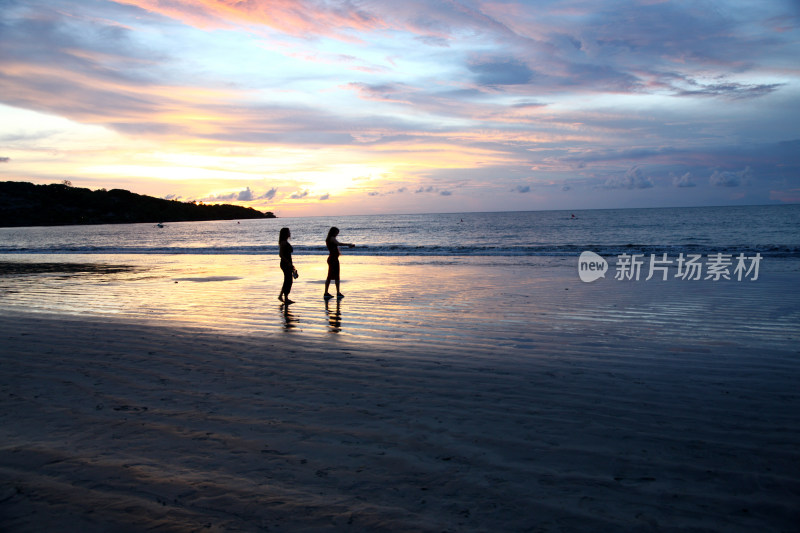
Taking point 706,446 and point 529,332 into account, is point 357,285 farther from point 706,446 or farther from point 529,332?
point 706,446

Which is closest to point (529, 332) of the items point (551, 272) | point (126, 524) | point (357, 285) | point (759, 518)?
point (759, 518)

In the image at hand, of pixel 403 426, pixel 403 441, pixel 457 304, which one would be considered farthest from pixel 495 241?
pixel 403 441

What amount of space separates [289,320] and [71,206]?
17529 cm

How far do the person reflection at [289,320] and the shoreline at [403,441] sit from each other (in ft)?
6.72

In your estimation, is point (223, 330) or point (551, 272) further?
point (551, 272)

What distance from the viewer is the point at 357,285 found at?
51.1 feet

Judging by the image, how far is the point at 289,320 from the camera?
9680mm

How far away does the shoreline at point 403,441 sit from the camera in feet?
9.80

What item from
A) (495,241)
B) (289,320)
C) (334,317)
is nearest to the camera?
(289,320)

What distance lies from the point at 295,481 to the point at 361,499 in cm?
52

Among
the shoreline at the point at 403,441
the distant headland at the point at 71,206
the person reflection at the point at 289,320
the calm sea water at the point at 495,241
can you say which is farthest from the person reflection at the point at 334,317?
the distant headland at the point at 71,206

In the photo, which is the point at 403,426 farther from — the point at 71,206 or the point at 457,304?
the point at 71,206

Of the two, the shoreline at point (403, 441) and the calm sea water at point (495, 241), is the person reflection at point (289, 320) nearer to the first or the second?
the shoreline at point (403, 441)

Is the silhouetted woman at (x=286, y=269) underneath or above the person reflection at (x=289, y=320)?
above
